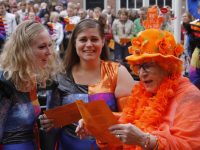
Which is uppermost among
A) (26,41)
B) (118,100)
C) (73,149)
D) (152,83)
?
(26,41)

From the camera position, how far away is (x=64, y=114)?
2.19m

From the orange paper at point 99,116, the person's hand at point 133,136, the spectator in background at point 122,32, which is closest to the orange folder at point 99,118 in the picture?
the orange paper at point 99,116

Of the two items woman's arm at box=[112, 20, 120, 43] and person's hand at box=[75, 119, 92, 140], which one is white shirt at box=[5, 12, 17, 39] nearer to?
woman's arm at box=[112, 20, 120, 43]

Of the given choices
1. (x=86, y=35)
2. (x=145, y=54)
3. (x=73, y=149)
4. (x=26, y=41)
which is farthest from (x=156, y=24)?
(x=73, y=149)

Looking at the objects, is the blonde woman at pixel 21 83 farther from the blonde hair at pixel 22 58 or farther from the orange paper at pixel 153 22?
the orange paper at pixel 153 22

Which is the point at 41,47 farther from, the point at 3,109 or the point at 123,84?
the point at 123,84

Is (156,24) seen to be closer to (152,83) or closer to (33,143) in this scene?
(152,83)

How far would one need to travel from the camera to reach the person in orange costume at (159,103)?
162 cm

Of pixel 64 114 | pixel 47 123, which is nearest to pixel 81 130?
pixel 64 114

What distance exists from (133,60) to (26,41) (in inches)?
35.3

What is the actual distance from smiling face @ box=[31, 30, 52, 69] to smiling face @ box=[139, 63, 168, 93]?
2.80 ft

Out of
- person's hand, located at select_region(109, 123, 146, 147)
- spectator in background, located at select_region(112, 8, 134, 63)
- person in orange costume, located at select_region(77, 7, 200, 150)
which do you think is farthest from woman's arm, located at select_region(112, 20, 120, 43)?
person's hand, located at select_region(109, 123, 146, 147)

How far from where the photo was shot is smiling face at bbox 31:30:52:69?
2.20m

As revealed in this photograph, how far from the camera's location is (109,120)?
5.70ft
